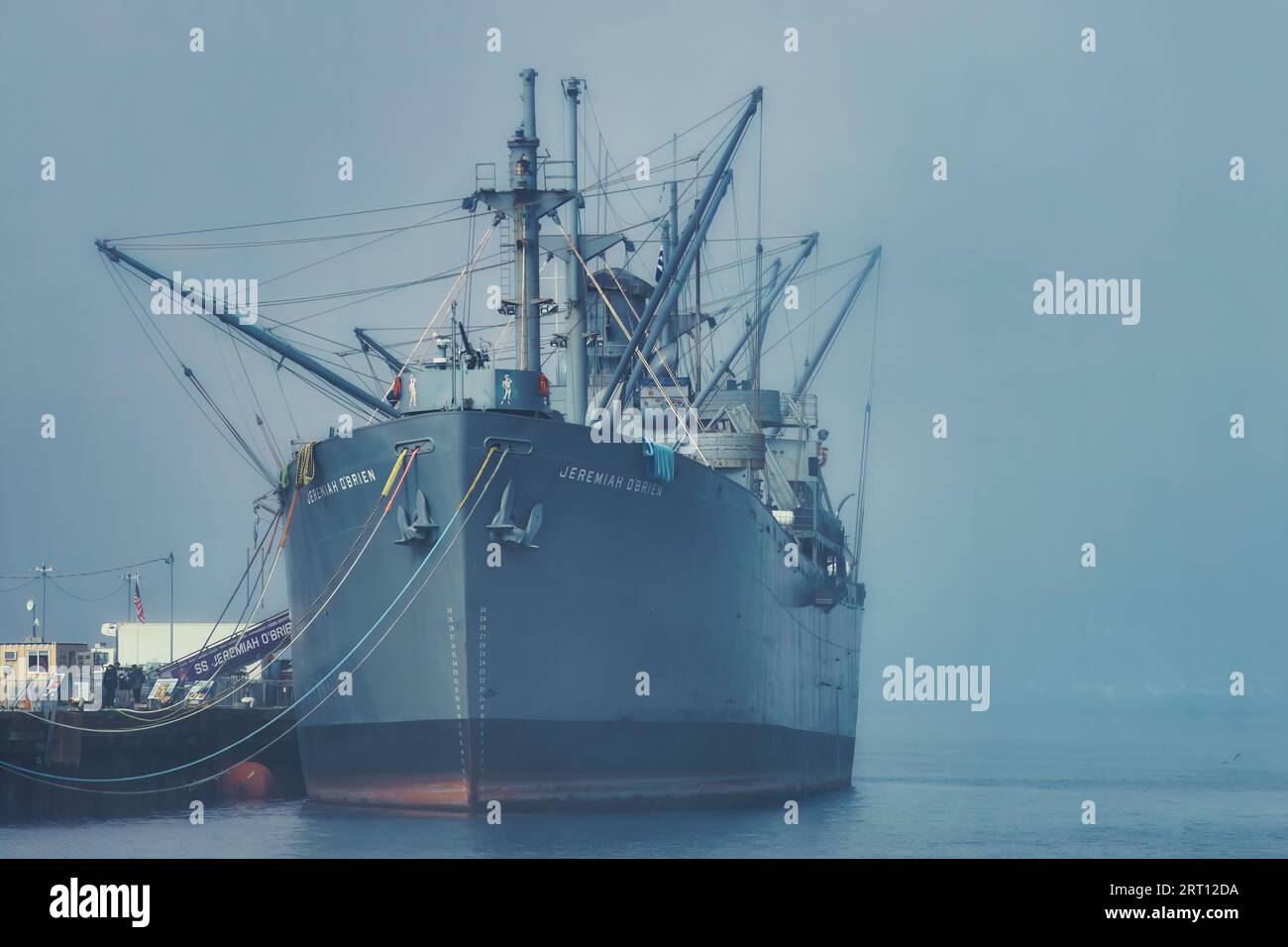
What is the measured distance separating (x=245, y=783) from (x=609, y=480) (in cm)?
1799

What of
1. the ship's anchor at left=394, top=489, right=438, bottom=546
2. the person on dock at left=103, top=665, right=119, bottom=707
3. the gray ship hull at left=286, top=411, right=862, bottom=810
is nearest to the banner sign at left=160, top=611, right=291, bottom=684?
the person on dock at left=103, top=665, right=119, bottom=707

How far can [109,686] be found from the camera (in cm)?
4897

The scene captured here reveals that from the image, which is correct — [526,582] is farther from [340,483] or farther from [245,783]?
[245,783]

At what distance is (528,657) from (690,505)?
593 cm

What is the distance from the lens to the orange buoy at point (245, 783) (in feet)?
161

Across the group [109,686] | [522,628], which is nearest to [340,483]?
[522,628]

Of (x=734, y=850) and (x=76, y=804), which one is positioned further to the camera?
(x=76, y=804)

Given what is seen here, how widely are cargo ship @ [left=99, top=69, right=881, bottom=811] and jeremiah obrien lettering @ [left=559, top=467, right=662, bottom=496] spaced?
2.5 inches

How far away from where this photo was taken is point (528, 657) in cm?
3609

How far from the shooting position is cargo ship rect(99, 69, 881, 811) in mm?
35906

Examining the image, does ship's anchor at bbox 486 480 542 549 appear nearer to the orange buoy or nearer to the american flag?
the orange buoy
